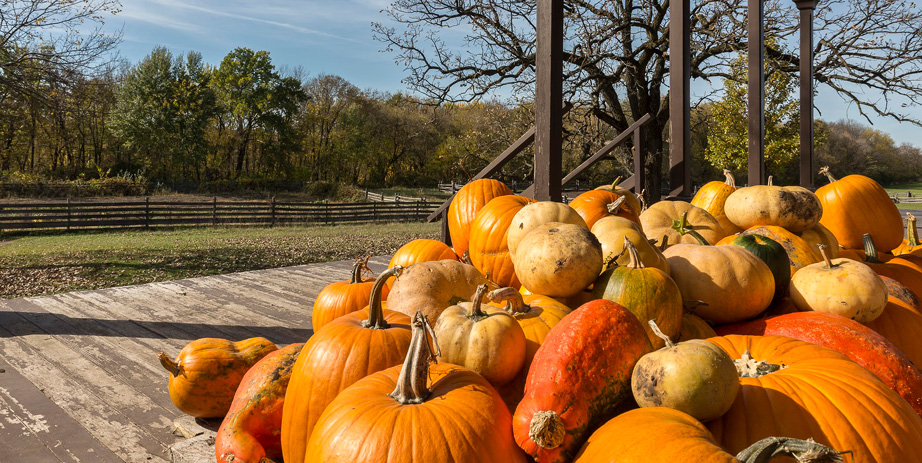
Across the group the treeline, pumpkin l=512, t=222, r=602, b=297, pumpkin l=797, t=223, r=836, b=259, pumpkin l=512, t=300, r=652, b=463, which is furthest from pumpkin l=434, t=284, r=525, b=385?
the treeline

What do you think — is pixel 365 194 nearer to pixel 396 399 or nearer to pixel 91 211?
pixel 91 211

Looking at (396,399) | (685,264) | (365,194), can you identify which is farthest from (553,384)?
(365,194)

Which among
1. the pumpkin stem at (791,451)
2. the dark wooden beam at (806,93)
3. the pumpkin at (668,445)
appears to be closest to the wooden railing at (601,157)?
the dark wooden beam at (806,93)

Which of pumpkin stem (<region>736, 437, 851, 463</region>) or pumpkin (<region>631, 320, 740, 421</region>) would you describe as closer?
pumpkin stem (<region>736, 437, 851, 463</region>)

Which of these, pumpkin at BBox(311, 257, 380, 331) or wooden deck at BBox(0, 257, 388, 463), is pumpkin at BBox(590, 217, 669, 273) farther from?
wooden deck at BBox(0, 257, 388, 463)

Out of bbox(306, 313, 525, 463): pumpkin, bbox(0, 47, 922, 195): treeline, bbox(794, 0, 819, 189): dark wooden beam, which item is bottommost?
bbox(306, 313, 525, 463): pumpkin

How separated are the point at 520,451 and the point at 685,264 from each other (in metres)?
0.86

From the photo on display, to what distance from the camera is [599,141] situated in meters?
11.0

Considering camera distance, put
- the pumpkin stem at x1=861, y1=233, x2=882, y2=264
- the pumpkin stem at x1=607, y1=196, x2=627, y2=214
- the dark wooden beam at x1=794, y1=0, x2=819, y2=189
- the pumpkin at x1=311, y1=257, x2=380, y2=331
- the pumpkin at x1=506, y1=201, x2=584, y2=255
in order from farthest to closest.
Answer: the dark wooden beam at x1=794, y1=0, x2=819, y2=189 → the pumpkin stem at x1=861, y1=233, x2=882, y2=264 → the pumpkin at x1=311, y1=257, x2=380, y2=331 → the pumpkin stem at x1=607, y1=196, x2=627, y2=214 → the pumpkin at x1=506, y1=201, x2=584, y2=255

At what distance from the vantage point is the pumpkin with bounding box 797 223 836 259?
230cm

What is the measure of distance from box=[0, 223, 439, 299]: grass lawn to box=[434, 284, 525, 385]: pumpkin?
885 cm

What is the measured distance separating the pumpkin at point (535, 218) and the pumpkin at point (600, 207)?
36 cm

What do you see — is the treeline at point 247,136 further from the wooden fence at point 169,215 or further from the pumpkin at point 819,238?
the pumpkin at point 819,238

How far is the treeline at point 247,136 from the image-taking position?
118 feet
